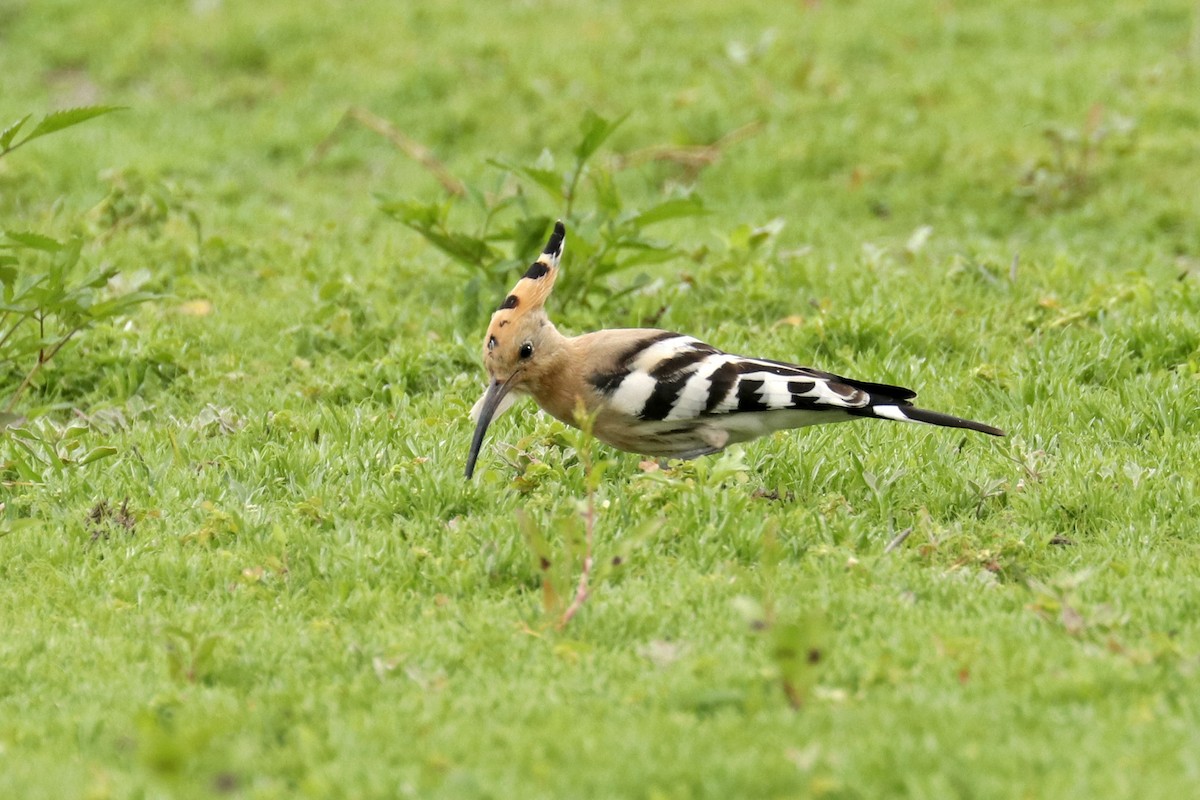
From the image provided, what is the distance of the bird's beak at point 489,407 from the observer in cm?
482

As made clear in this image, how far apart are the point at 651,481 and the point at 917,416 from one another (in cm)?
85

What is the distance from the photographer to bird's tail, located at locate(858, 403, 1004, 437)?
459 cm

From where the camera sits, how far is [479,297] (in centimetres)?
662

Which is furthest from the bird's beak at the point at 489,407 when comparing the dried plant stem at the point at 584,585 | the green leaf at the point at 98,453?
the green leaf at the point at 98,453

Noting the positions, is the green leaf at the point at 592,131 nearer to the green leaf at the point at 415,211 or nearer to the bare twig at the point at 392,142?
the green leaf at the point at 415,211

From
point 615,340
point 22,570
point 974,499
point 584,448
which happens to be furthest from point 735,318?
point 22,570

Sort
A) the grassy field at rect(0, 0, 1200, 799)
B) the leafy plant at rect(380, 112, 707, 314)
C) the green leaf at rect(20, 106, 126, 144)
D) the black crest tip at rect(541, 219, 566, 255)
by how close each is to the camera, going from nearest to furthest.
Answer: the grassy field at rect(0, 0, 1200, 799)
the green leaf at rect(20, 106, 126, 144)
the black crest tip at rect(541, 219, 566, 255)
the leafy plant at rect(380, 112, 707, 314)

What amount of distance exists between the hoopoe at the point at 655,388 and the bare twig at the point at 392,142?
12.4 ft

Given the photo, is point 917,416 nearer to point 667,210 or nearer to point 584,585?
point 584,585

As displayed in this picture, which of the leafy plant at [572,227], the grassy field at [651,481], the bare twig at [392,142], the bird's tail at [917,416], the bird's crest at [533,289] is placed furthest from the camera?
the bare twig at [392,142]

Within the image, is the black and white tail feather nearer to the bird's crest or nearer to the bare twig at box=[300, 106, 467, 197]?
the bird's crest

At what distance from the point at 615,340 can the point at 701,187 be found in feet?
15.3

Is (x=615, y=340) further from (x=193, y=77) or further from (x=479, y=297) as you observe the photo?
(x=193, y=77)

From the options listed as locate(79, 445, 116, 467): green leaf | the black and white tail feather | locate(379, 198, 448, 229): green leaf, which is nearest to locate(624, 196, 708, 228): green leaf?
locate(379, 198, 448, 229): green leaf
